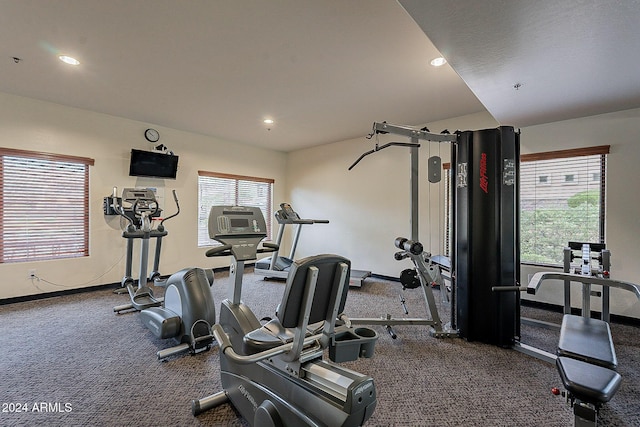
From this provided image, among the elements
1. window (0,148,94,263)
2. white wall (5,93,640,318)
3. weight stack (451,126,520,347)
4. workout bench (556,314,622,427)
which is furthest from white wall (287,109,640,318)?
window (0,148,94,263)

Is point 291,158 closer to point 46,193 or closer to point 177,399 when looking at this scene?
point 46,193

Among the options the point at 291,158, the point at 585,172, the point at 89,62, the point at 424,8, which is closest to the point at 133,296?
the point at 89,62

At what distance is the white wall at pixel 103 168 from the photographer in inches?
150

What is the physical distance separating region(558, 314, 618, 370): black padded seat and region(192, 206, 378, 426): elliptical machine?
106cm

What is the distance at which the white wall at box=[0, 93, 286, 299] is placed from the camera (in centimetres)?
382

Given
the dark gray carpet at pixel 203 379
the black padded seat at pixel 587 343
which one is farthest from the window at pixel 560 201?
the black padded seat at pixel 587 343

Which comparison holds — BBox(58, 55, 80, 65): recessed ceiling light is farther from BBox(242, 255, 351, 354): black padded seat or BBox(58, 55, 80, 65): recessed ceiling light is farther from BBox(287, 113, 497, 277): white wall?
BBox(287, 113, 497, 277): white wall

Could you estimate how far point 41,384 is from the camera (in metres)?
2.07

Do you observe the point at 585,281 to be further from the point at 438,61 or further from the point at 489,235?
the point at 438,61

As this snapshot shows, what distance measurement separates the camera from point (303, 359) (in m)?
1.40

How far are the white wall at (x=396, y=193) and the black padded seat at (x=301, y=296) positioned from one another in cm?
373

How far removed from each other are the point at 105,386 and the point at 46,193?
3.41m

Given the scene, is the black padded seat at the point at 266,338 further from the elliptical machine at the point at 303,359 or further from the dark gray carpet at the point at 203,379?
the dark gray carpet at the point at 203,379

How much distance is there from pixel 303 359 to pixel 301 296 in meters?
0.35
